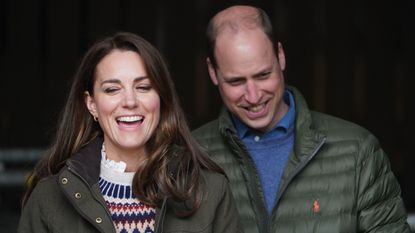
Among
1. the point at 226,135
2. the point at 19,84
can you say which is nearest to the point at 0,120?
the point at 19,84

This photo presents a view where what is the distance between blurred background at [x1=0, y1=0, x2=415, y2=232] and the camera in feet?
29.3

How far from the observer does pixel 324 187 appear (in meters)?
3.50

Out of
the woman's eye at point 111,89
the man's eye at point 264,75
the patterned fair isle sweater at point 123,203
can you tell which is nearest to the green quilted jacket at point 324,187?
the man's eye at point 264,75

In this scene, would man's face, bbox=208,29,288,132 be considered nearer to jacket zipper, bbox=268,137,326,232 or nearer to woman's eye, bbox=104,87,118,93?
jacket zipper, bbox=268,137,326,232

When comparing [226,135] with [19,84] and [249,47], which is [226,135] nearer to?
[249,47]

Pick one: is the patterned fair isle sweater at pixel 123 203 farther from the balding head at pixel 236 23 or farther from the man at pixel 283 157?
the balding head at pixel 236 23

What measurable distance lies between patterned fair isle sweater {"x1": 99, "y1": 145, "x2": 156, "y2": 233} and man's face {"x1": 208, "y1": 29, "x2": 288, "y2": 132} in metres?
0.66

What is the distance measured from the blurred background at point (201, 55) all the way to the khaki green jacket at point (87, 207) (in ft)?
18.8

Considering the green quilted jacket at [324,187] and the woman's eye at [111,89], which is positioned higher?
the woman's eye at [111,89]

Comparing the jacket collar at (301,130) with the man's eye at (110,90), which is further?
the jacket collar at (301,130)

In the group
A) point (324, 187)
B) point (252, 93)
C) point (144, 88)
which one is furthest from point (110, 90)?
point (324, 187)

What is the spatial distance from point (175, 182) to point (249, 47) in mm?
733

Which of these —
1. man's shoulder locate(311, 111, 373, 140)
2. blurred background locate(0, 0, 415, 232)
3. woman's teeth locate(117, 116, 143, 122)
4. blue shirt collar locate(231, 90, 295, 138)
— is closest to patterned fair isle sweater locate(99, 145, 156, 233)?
woman's teeth locate(117, 116, 143, 122)

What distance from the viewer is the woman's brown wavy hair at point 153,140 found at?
3.03 meters
